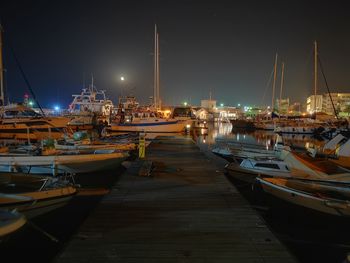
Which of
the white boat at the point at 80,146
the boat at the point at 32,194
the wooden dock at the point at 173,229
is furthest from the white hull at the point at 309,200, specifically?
the white boat at the point at 80,146

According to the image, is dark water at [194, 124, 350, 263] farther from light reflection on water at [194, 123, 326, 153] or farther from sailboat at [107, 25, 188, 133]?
sailboat at [107, 25, 188, 133]

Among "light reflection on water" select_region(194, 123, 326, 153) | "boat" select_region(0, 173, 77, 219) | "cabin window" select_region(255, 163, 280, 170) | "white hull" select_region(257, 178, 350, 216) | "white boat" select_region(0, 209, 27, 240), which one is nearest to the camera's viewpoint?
"white boat" select_region(0, 209, 27, 240)

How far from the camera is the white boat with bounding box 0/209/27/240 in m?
5.21

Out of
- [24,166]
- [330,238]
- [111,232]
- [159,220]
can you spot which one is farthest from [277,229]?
[24,166]

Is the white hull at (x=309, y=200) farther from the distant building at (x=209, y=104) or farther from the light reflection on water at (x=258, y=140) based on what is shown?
the distant building at (x=209, y=104)

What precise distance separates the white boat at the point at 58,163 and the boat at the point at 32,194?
10.2ft

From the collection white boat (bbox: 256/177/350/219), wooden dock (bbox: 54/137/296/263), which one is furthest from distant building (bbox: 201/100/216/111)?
wooden dock (bbox: 54/137/296/263)

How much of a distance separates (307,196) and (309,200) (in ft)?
0.44

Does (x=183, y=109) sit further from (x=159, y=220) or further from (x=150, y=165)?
(x=159, y=220)

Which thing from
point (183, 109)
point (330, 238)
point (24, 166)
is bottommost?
point (330, 238)

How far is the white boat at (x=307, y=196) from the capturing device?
8.66 metres

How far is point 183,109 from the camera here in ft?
187

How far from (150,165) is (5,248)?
20.1 ft

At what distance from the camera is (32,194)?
7824 mm
